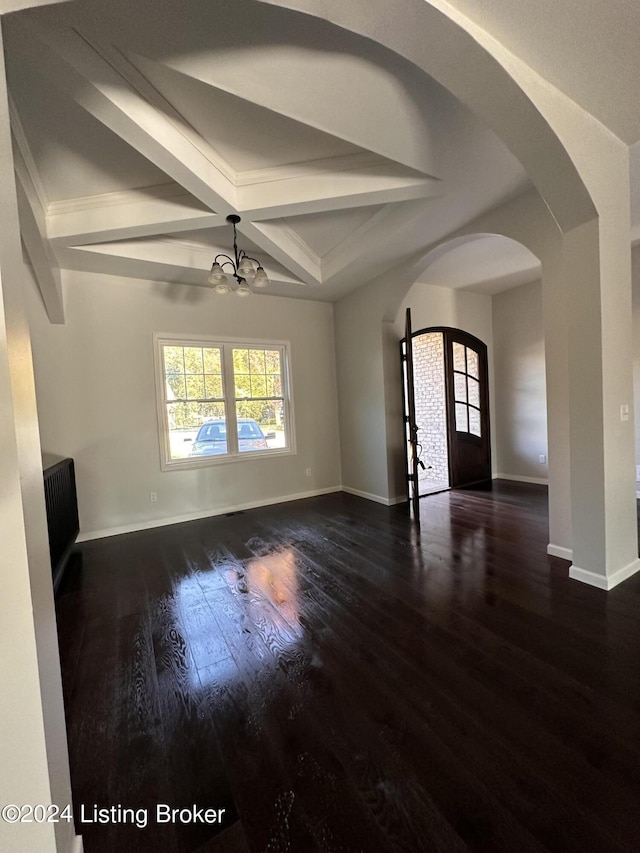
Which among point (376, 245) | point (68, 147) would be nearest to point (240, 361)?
point (376, 245)

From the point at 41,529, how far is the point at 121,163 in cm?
273

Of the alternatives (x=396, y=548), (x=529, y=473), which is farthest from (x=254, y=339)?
(x=529, y=473)

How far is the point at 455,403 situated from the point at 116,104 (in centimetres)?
507

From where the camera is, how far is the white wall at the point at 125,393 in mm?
3652

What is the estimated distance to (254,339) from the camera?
470 centimetres

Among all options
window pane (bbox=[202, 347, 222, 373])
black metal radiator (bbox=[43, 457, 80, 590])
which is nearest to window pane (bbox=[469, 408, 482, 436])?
window pane (bbox=[202, 347, 222, 373])

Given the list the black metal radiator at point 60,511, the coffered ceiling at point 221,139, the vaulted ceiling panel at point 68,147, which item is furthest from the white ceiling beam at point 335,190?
the black metal radiator at point 60,511

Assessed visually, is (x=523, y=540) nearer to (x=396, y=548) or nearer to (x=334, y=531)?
(x=396, y=548)

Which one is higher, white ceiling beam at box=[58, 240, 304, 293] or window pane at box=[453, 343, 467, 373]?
white ceiling beam at box=[58, 240, 304, 293]

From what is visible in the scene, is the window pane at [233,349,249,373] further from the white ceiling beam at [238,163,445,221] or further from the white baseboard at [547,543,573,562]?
the white baseboard at [547,543,573,562]

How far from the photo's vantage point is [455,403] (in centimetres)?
546

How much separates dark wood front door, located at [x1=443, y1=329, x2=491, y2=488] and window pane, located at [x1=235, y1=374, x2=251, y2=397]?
3068 mm

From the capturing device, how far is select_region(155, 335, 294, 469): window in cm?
423

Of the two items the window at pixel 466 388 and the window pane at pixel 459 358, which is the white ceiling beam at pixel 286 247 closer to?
the window pane at pixel 459 358
